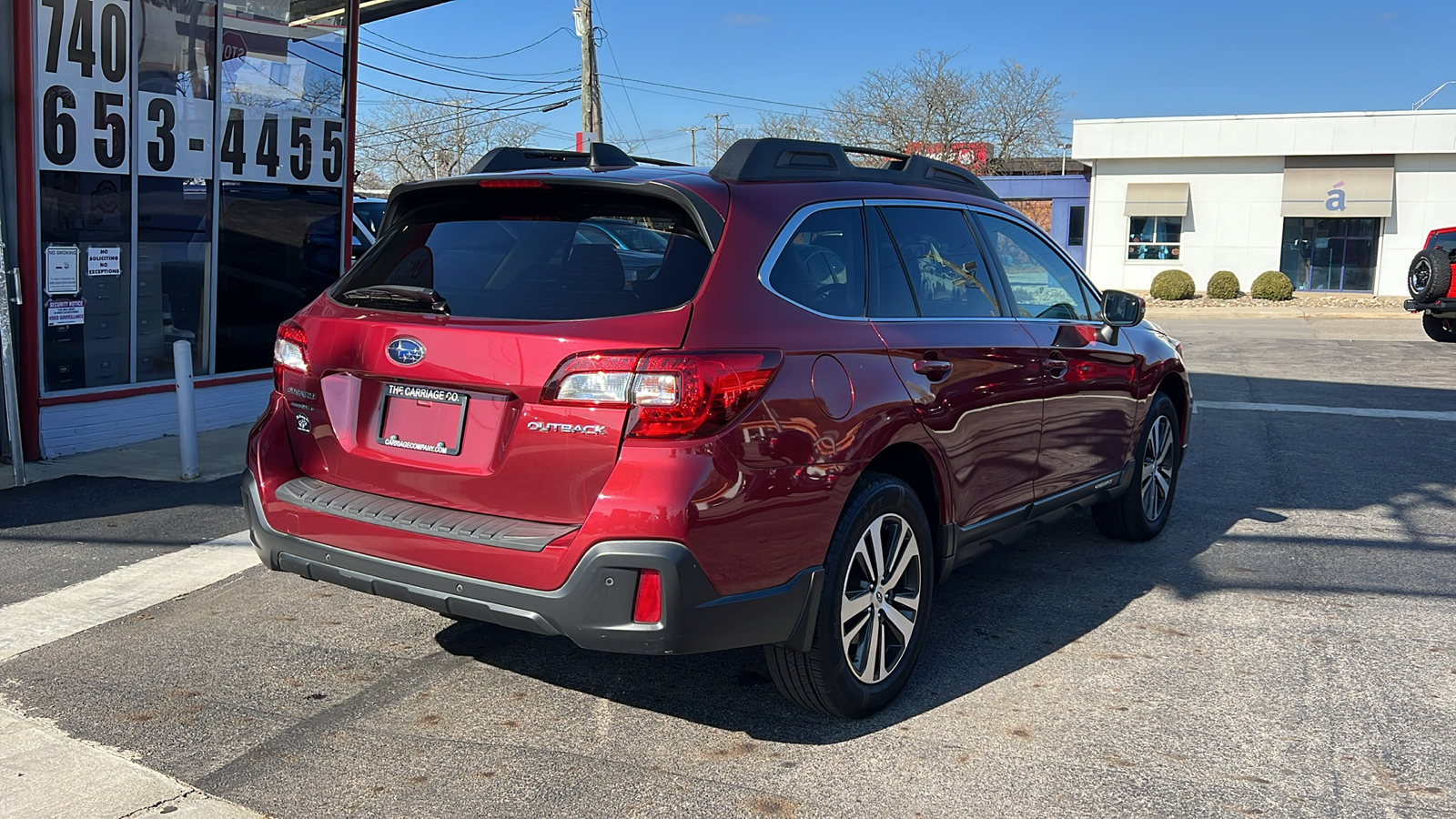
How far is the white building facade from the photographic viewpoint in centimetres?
3597

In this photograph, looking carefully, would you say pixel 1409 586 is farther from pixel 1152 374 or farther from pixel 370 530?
pixel 370 530

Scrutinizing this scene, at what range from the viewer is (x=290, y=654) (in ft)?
14.5

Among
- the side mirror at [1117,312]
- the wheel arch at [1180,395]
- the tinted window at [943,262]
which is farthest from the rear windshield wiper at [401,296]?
the wheel arch at [1180,395]

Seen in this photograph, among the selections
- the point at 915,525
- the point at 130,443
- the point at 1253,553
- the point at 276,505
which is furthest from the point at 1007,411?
the point at 130,443

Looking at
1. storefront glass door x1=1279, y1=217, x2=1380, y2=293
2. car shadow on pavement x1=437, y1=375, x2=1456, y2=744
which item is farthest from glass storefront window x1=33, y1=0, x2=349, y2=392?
storefront glass door x1=1279, y1=217, x2=1380, y2=293

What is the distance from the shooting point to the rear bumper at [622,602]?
126 inches

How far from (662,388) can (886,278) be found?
1281mm

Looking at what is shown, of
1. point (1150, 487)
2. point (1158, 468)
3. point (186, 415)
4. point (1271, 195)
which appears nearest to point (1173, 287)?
point (1271, 195)

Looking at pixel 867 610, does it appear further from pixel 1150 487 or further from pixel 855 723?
pixel 1150 487

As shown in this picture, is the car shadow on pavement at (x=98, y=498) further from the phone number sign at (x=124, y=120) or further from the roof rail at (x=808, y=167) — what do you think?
the roof rail at (x=808, y=167)

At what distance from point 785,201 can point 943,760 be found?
1.83 meters

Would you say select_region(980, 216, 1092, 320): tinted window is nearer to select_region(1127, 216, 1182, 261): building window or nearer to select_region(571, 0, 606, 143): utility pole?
select_region(571, 0, 606, 143): utility pole

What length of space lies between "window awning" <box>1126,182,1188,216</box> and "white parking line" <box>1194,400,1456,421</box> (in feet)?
95.7

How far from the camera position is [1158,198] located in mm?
39062
